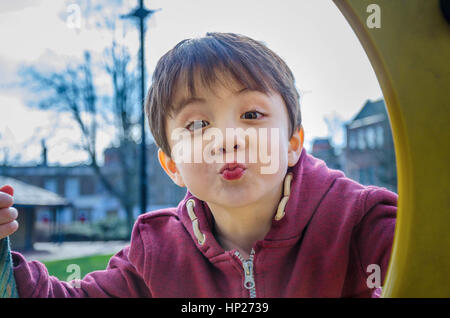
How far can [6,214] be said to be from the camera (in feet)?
2.15

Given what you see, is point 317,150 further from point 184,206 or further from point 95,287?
point 95,287

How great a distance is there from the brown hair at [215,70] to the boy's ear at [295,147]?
2 centimetres

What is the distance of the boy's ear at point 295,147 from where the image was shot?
2.81ft

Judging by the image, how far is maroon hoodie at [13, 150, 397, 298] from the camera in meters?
0.74

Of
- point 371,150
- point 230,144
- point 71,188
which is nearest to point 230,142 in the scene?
point 230,144

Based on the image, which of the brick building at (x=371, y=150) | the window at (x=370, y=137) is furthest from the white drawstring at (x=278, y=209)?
the window at (x=370, y=137)

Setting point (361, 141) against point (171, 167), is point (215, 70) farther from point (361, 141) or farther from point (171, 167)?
point (361, 141)

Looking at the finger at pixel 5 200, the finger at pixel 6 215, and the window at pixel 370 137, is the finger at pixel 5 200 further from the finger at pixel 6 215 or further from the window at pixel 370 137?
the window at pixel 370 137

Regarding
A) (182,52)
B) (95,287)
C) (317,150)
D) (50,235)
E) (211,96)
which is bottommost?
(50,235)

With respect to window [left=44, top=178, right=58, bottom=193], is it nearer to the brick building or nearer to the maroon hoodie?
the brick building

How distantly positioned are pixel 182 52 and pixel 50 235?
6.71 meters

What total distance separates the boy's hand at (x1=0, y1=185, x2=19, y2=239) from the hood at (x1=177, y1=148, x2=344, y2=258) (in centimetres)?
39

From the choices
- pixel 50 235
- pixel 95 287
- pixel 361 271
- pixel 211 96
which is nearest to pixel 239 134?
pixel 211 96
